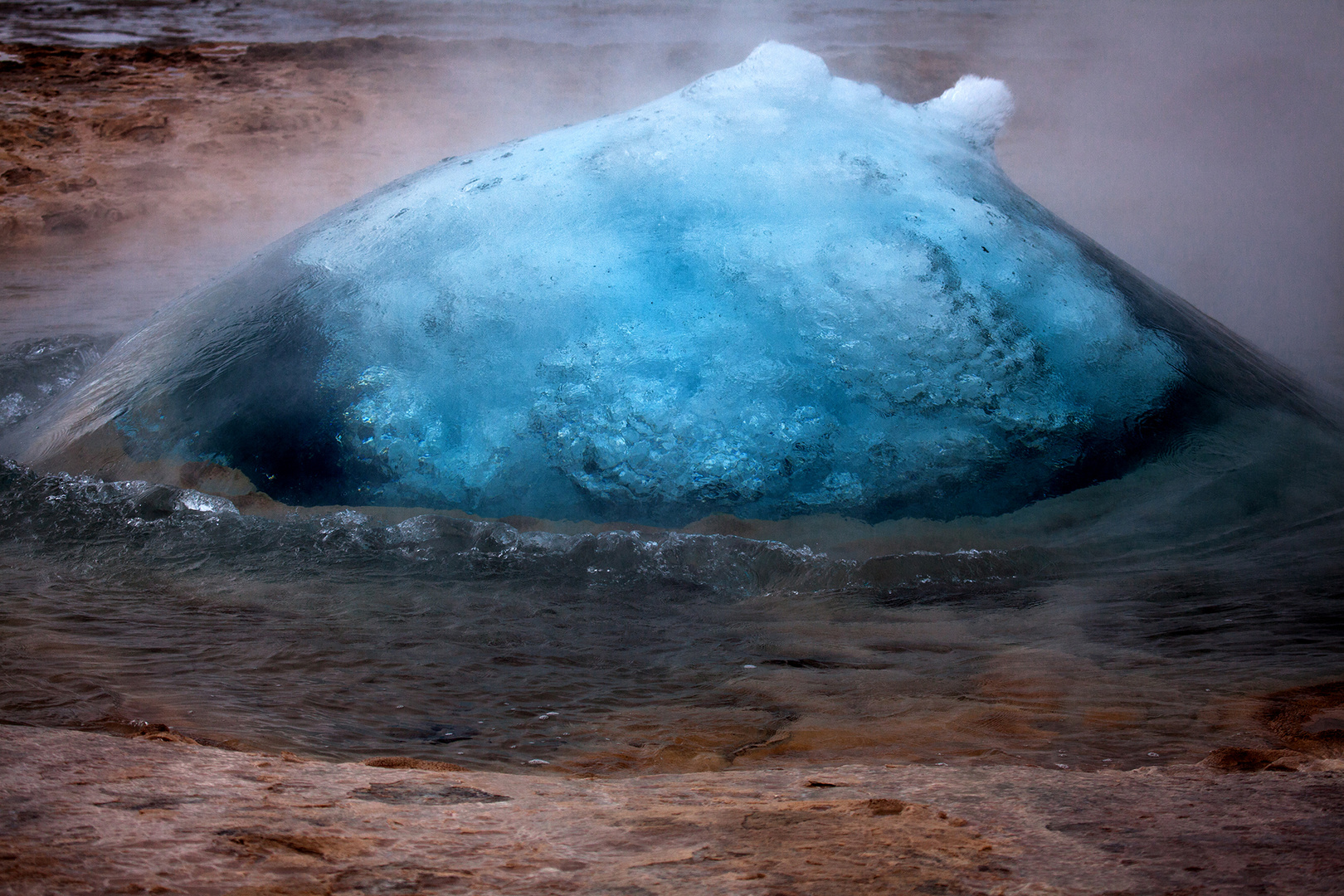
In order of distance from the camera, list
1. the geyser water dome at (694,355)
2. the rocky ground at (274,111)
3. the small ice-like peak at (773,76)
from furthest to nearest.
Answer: the rocky ground at (274,111), the small ice-like peak at (773,76), the geyser water dome at (694,355)

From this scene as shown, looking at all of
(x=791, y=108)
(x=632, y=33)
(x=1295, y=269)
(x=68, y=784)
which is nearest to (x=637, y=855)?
(x=68, y=784)

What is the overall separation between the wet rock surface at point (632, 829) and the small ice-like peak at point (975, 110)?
2408 millimetres

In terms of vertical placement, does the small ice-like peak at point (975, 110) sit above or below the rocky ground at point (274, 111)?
below

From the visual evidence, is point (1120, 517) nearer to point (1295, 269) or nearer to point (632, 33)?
point (1295, 269)

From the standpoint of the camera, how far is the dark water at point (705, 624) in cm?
157

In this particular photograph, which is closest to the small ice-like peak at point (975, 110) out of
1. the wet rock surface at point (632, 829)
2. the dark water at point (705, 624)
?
the dark water at point (705, 624)

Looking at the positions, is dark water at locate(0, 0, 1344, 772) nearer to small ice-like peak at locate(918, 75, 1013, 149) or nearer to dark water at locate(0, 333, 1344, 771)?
dark water at locate(0, 333, 1344, 771)

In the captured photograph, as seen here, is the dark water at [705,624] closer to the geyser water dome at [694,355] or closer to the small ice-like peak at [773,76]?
the geyser water dome at [694,355]

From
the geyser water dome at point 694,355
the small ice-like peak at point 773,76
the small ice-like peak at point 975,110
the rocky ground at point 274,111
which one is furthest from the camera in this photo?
the rocky ground at point 274,111

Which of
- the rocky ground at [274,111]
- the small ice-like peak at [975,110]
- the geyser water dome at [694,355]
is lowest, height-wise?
the geyser water dome at [694,355]

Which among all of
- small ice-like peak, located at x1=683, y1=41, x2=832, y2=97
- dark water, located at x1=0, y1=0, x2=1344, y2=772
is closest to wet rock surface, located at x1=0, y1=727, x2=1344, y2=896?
dark water, located at x1=0, y1=0, x2=1344, y2=772

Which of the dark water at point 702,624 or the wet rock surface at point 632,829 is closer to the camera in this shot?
the wet rock surface at point 632,829

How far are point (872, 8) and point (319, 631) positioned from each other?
48.9ft

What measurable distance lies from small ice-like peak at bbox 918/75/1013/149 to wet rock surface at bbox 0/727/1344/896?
94.8 inches
